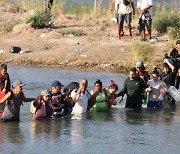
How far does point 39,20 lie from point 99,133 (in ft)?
42.7

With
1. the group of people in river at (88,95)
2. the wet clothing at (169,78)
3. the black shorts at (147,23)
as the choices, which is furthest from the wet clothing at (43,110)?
the black shorts at (147,23)

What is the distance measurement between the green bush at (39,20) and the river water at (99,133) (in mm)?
9677

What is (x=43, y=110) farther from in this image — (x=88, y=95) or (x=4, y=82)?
(x=88, y=95)

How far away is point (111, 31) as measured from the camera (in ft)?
97.0

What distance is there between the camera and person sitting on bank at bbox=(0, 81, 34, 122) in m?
17.3

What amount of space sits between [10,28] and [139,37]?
4492 mm

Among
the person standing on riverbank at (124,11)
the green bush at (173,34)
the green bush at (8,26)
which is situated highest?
the person standing on riverbank at (124,11)

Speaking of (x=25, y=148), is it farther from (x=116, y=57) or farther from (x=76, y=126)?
(x=116, y=57)

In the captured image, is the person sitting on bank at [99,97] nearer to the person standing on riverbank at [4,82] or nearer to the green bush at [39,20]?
the person standing on riverbank at [4,82]

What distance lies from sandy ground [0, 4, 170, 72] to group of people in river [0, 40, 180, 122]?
5.39 metres

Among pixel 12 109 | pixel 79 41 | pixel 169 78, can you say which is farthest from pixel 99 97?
pixel 79 41

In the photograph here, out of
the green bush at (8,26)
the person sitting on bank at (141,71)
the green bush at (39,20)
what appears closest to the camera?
the person sitting on bank at (141,71)

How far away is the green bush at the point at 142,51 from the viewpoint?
2564cm

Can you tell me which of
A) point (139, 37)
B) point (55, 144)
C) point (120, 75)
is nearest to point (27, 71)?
point (120, 75)
